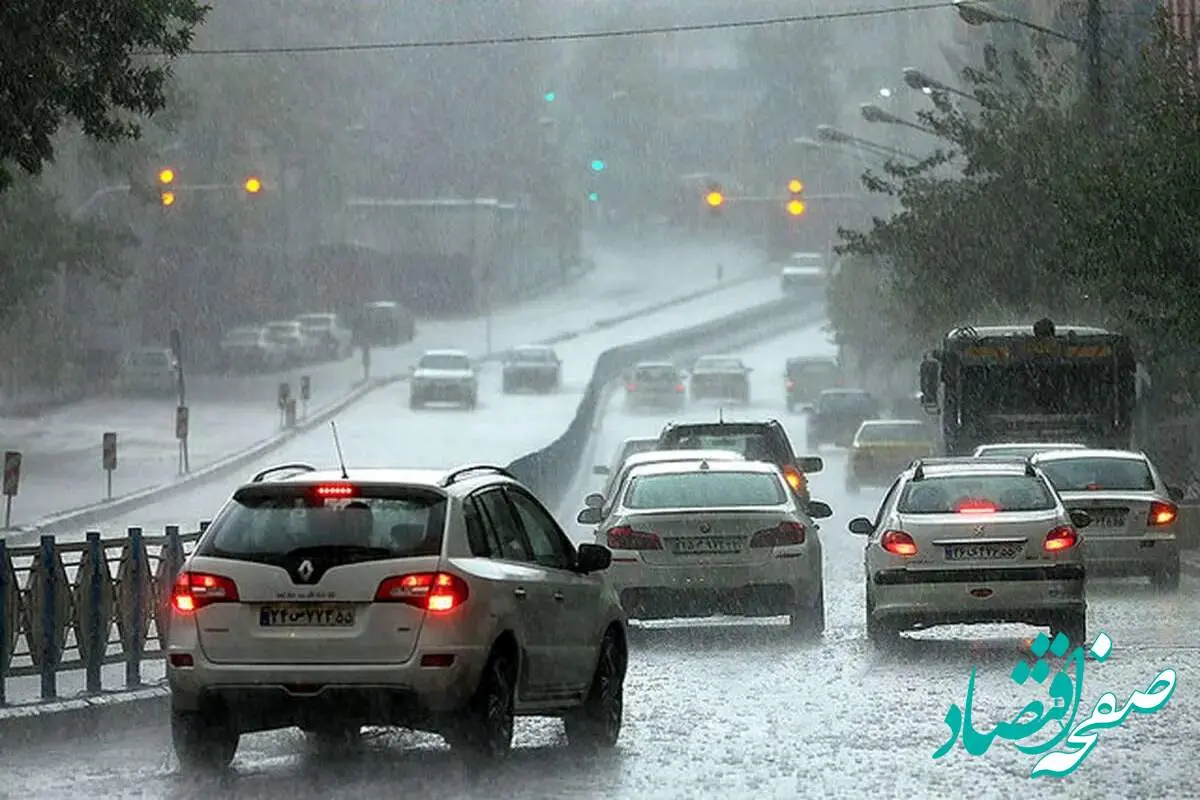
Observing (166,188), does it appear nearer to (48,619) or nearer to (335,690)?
(48,619)

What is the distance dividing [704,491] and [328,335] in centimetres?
7936

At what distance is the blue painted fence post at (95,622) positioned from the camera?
56.7 feet

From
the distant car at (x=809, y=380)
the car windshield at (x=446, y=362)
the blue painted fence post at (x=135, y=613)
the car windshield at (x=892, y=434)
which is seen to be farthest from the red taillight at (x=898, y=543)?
the distant car at (x=809, y=380)

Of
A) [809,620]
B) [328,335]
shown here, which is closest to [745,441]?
[809,620]

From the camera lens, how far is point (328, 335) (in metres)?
102

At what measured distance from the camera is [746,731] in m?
15.9

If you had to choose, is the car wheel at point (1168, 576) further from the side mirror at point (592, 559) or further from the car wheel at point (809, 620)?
the side mirror at point (592, 559)

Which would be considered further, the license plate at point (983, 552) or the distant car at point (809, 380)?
the distant car at point (809, 380)

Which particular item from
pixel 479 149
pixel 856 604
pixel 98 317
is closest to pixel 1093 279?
pixel 856 604

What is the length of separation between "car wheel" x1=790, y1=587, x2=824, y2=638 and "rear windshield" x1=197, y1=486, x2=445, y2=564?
9.68 metres

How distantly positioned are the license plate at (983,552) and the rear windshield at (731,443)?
37.5ft

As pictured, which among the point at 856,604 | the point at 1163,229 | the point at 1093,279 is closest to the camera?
the point at 856,604

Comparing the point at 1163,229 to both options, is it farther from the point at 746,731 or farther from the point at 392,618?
the point at 392,618

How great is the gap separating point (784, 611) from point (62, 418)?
188ft
